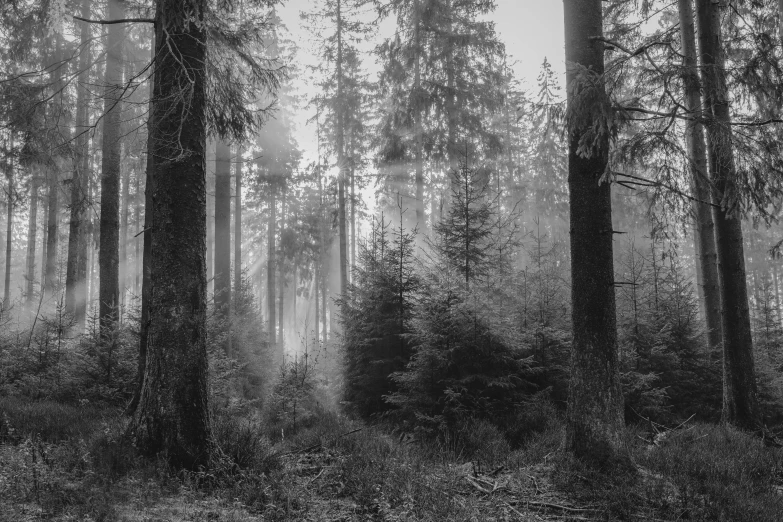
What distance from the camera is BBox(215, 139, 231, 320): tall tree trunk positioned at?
14.3 m

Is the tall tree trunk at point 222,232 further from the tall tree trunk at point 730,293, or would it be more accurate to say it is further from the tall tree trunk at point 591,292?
the tall tree trunk at point 730,293

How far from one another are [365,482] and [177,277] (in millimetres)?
3410

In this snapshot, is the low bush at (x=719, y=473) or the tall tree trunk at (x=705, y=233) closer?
the low bush at (x=719, y=473)

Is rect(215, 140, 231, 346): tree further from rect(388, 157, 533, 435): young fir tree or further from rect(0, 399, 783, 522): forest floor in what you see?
rect(388, 157, 533, 435): young fir tree

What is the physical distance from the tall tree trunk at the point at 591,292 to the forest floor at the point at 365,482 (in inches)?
21.0

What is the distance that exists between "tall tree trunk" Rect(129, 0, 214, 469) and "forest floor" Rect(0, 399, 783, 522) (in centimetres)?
40

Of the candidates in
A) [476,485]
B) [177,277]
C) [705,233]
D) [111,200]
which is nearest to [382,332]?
[476,485]

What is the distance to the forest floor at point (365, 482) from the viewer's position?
4.40m

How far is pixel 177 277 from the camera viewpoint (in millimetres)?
5598

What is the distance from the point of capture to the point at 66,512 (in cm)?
398

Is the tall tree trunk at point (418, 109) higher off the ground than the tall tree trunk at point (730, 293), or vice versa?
the tall tree trunk at point (418, 109)

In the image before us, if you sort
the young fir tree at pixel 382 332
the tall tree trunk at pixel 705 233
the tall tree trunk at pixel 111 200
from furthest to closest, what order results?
the tall tree trunk at pixel 705 233, the tall tree trunk at pixel 111 200, the young fir tree at pixel 382 332

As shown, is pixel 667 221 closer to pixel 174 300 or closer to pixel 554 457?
pixel 554 457

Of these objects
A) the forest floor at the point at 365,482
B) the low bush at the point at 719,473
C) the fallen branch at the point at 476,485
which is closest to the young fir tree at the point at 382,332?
the forest floor at the point at 365,482
